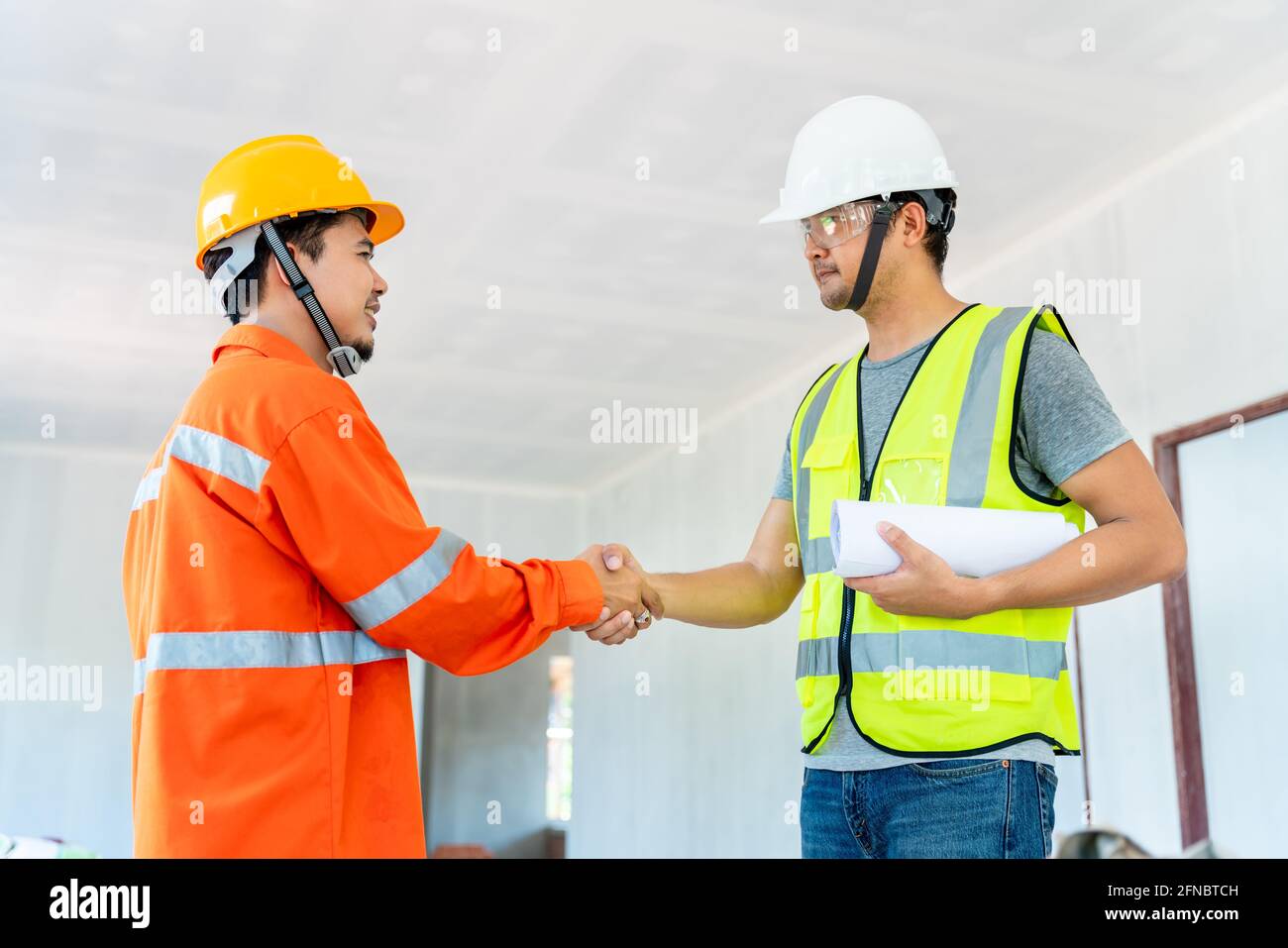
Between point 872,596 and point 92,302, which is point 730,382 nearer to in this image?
point 92,302

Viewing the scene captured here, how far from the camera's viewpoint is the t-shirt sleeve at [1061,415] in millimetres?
1748

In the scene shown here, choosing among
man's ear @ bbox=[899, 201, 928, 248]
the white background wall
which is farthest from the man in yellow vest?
the white background wall

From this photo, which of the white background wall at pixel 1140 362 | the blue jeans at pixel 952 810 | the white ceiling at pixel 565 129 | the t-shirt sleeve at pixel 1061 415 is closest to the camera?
the blue jeans at pixel 952 810

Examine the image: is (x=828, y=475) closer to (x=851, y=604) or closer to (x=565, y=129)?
(x=851, y=604)

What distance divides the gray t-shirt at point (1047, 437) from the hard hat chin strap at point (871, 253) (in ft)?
1.14

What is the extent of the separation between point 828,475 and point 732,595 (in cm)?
44

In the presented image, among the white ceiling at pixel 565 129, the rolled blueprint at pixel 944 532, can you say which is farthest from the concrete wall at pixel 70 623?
the rolled blueprint at pixel 944 532

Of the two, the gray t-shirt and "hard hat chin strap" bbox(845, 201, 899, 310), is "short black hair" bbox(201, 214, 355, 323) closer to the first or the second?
"hard hat chin strap" bbox(845, 201, 899, 310)

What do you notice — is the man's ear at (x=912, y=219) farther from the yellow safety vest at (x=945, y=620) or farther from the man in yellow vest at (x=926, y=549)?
the yellow safety vest at (x=945, y=620)

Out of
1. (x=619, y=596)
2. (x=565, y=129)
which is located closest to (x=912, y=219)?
(x=619, y=596)

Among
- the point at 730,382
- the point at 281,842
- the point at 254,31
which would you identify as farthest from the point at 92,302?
the point at 281,842
